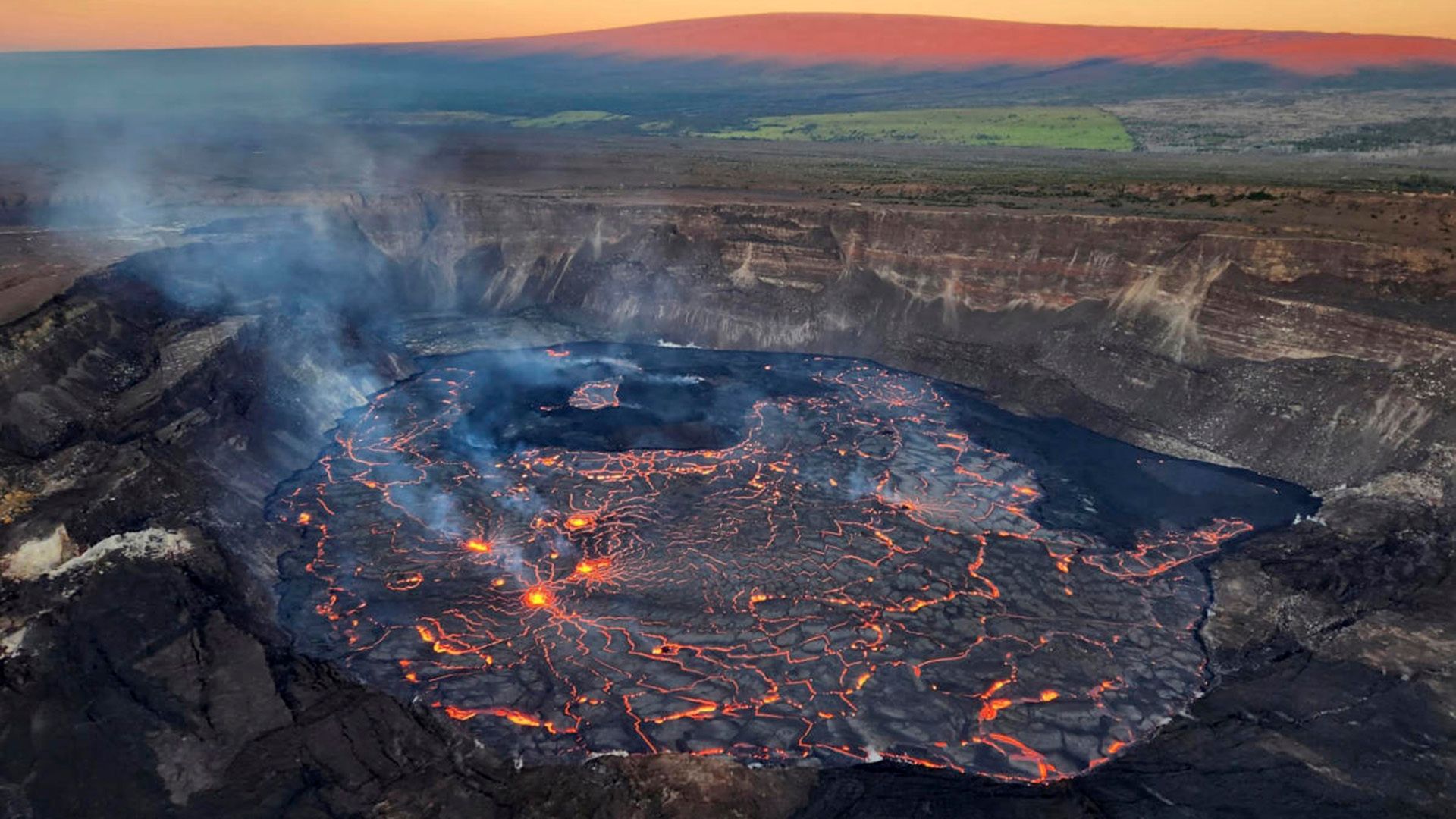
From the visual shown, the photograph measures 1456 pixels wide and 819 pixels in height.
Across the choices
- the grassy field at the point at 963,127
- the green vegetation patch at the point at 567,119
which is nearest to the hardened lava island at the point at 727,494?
the grassy field at the point at 963,127

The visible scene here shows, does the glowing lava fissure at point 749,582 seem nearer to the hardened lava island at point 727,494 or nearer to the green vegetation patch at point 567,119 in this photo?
the hardened lava island at point 727,494

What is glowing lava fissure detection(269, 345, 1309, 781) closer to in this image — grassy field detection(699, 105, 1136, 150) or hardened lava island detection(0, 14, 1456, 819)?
hardened lava island detection(0, 14, 1456, 819)

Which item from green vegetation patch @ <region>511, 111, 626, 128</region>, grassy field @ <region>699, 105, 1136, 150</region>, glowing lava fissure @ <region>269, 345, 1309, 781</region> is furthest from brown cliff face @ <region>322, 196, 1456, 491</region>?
green vegetation patch @ <region>511, 111, 626, 128</region>

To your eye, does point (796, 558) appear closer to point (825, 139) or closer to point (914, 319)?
point (914, 319)

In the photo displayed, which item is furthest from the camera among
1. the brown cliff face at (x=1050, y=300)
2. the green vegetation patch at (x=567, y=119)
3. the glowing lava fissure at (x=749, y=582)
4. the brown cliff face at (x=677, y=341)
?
the green vegetation patch at (x=567, y=119)

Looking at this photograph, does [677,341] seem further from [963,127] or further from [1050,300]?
[963,127]

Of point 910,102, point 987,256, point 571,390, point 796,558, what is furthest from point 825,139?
point 796,558
